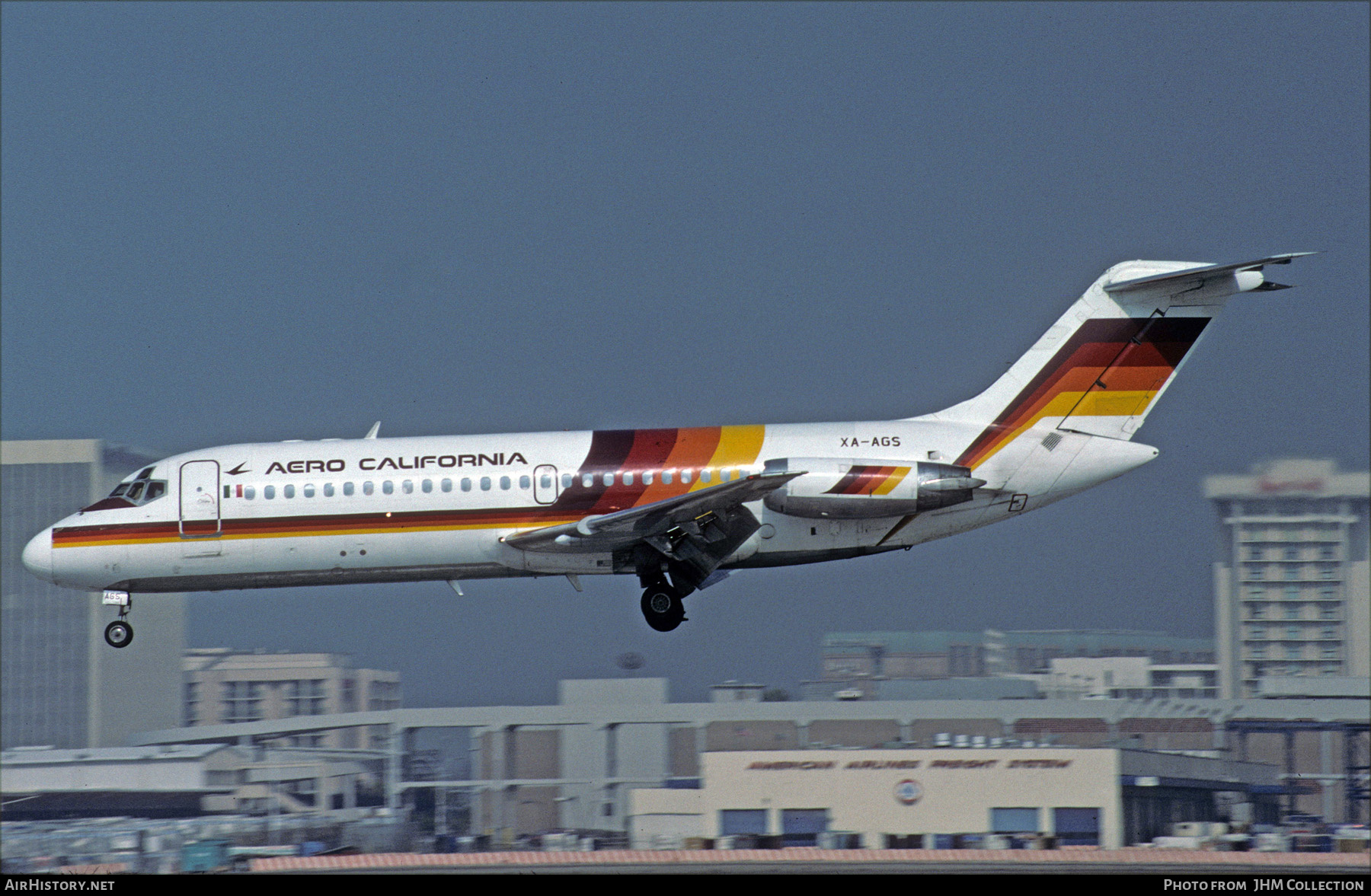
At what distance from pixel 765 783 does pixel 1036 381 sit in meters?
13.3

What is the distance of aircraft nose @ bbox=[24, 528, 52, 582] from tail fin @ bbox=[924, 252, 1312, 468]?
16.4 metres

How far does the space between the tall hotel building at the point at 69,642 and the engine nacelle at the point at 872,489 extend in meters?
61.6

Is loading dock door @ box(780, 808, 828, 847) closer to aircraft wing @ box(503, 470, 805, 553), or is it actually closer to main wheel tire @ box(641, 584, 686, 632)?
main wheel tire @ box(641, 584, 686, 632)

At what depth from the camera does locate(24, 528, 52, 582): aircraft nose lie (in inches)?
1067

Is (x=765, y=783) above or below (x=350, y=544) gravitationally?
below

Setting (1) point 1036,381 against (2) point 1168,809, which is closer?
(1) point 1036,381

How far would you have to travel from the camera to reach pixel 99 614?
84000 mm

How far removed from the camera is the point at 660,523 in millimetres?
25141

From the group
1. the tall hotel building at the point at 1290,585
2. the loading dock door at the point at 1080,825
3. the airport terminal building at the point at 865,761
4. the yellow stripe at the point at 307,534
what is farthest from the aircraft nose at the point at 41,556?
the tall hotel building at the point at 1290,585

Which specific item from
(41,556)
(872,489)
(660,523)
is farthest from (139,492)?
(872,489)

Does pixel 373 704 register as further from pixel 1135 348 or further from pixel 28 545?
pixel 1135 348

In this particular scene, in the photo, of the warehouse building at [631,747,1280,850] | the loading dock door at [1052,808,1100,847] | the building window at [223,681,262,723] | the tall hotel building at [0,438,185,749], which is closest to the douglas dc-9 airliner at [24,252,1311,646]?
the warehouse building at [631,747,1280,850]

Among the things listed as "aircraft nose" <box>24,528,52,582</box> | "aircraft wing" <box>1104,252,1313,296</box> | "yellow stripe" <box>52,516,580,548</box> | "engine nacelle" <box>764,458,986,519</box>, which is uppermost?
"aircraft wing" <box>1104,252,1313,296</box>
